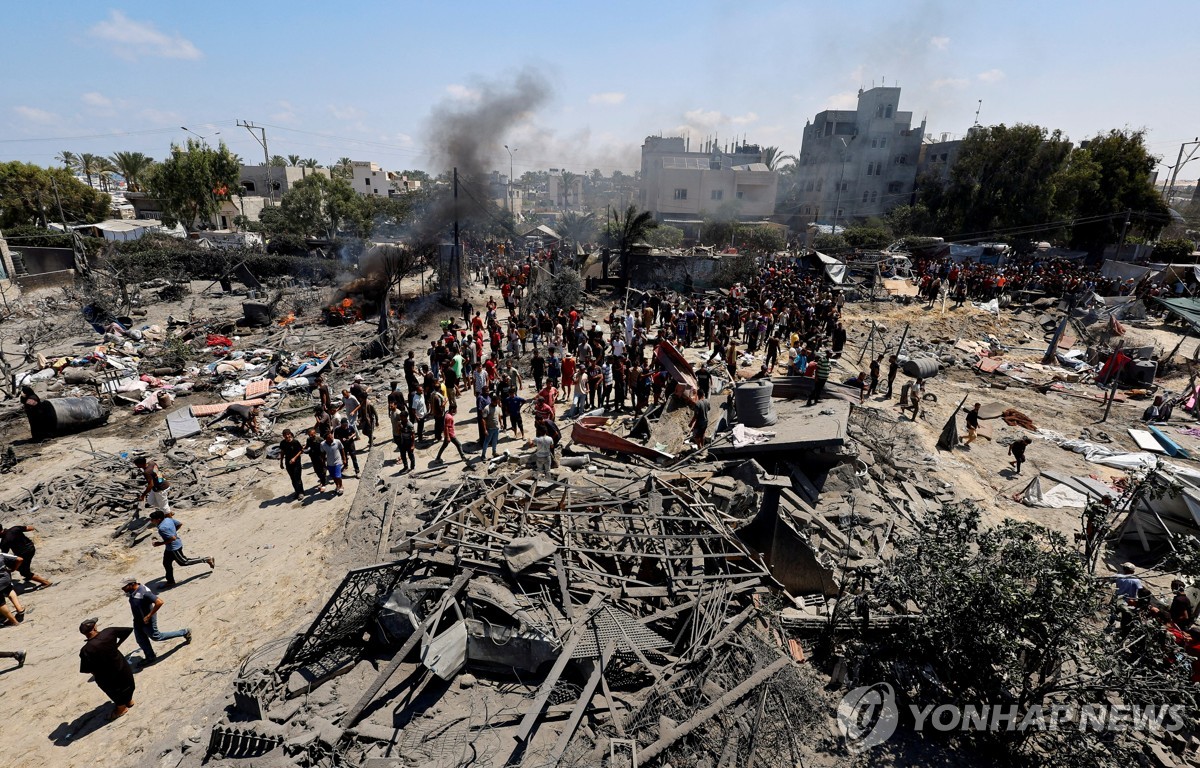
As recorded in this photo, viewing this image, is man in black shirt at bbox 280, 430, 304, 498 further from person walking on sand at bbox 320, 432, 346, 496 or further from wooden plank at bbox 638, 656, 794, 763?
wooden plank at bbox 638, 656, 794, 763

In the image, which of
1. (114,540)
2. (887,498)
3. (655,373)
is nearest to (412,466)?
(114,540)

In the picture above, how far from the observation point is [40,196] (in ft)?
113

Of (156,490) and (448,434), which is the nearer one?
(156,490)

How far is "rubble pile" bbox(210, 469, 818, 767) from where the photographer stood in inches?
199

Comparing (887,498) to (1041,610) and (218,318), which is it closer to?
(1041,610)

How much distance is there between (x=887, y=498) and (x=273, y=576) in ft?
31.2

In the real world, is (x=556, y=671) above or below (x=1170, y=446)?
above

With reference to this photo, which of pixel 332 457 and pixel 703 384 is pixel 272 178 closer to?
pixel 332 457

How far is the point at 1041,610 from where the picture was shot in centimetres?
511

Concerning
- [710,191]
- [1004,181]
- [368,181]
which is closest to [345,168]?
[368,181]

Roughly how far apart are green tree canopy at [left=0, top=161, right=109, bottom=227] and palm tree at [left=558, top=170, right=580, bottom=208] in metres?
73.8

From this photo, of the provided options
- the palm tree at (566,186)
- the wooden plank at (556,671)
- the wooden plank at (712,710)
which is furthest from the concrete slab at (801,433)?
the palm tree at (566,186)

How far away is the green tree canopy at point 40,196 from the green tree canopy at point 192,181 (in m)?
4.25

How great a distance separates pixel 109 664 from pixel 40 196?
1731 inches
